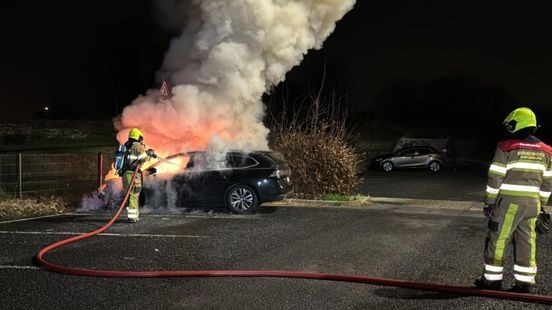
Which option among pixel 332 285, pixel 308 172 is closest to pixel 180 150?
pixel 308 172

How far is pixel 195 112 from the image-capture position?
1249 cm

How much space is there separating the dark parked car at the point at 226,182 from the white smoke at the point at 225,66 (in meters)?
0.51

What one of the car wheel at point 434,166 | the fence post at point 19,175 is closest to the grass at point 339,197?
the fence post at point 19,175

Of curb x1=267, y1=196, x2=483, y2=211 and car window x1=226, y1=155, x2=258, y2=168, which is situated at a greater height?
car window x1=226, y1=155, x2=258, y2=168

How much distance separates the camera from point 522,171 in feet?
18.2

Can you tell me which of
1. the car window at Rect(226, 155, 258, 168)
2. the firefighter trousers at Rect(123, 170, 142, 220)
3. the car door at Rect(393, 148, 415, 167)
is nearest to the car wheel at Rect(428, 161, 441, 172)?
the car door at Rect(393, 148, 415, 167)

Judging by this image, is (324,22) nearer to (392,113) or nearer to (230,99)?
(230,99)

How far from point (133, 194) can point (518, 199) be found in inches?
276

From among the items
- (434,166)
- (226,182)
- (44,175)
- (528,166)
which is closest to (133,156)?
(226,182)

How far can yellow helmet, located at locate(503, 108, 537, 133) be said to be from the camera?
5.66 metres

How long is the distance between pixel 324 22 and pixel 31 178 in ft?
27.5

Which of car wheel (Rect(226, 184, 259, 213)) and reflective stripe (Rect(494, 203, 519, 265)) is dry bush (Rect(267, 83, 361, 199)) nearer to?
car wheel (Rect(226, 184, 259, 213))

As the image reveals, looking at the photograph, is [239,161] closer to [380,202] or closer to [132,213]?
[132,213]

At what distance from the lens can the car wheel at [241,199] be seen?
37.9ft
